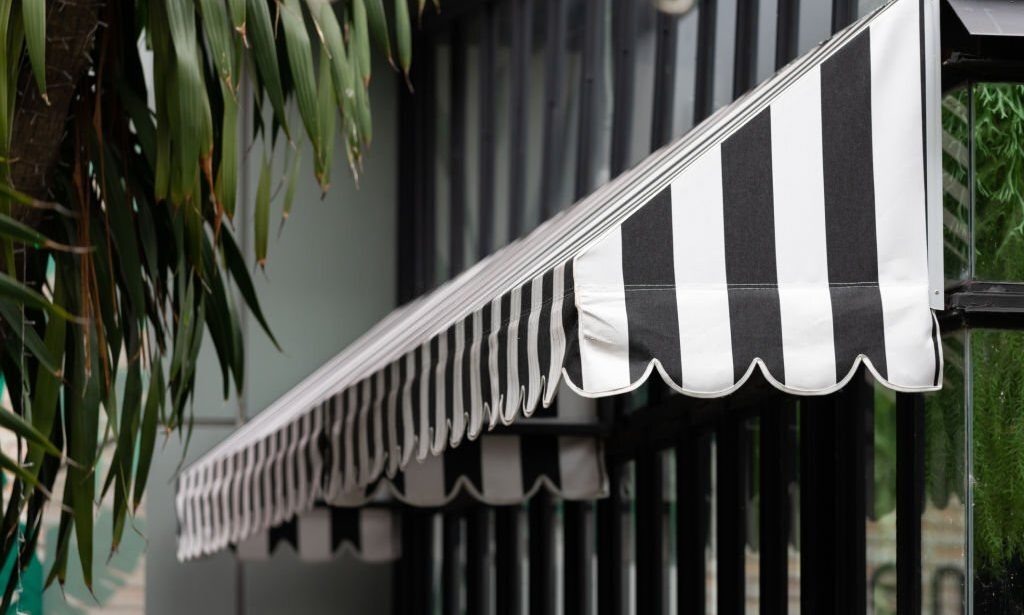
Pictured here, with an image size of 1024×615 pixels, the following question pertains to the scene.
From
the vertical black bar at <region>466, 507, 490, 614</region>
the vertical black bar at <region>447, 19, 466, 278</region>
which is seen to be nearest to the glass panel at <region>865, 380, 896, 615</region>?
the vertical black bar at <region>466, 507, 490, 614</region>

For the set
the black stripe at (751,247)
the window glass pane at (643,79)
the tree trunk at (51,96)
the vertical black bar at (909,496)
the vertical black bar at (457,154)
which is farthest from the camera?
the vertical black bar at (457,154)

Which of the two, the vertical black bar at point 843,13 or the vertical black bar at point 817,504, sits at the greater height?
the vertical black bar at point 843,13

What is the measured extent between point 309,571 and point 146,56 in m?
2.92

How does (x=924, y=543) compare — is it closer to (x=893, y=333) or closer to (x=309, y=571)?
(x=893, y=333)

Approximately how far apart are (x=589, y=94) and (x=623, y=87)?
0.38 meters

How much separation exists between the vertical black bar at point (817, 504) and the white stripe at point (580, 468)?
59.7 inches

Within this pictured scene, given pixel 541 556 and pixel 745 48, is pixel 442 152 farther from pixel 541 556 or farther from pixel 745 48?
pixel 745 48

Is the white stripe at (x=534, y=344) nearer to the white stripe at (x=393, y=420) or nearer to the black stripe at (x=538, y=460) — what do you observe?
the white stripe at (x=393, y=420)

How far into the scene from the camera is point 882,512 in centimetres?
435

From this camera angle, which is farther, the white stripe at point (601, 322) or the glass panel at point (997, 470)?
the glass panel at point (997, 470)

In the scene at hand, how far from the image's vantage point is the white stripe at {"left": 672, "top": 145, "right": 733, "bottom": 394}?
10.5 ft

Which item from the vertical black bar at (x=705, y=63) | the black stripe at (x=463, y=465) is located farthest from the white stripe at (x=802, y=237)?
the black stripe at (x=463, y=465)

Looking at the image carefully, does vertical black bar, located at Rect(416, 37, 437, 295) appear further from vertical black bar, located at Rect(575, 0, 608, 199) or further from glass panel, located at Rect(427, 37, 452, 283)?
vertical black bar, located at Rect(575, 0, 608, 199)

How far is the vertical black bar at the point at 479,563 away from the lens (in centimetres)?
793
